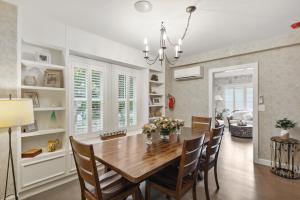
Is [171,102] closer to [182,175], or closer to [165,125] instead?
[165,125]

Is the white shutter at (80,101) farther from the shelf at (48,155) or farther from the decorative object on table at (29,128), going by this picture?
the decorative object on table at (29,128)

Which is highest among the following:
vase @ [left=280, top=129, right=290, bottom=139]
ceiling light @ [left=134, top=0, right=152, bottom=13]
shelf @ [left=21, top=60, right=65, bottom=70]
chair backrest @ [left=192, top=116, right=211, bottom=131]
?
ceiling light @ [left=134, top=0, right=152, bottom=13]

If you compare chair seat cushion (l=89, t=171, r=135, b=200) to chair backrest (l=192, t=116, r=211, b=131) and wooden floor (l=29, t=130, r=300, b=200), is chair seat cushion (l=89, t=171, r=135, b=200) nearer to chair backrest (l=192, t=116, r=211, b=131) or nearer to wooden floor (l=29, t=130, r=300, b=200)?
wooden floor (l=29, t=130, r=300, b=200)

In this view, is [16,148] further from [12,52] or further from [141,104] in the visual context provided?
[141,104]

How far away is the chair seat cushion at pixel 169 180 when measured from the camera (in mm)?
1601

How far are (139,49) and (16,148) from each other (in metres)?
2.92

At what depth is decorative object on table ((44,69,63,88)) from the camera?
243cm

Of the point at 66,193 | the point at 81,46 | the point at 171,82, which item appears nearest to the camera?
the point at 66,193

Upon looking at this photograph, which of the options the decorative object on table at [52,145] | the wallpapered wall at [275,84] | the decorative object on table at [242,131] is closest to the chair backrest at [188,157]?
the decorative object on table at [52,145]

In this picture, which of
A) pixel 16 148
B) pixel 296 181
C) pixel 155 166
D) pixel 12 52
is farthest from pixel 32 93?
pixel 296 181

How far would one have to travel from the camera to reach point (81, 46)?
270 centimetres

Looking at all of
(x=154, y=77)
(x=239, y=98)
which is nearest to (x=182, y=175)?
(x=154, y=77)

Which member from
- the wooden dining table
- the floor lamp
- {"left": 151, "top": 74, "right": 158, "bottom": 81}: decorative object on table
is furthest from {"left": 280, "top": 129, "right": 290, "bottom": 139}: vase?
the floor lamp

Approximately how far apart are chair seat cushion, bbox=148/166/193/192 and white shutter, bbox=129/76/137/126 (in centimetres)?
217
